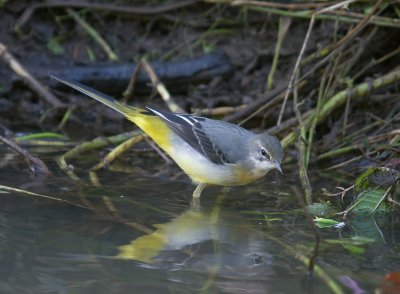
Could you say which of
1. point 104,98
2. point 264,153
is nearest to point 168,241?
point 264,153

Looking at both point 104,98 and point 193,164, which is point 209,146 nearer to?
point 193,164

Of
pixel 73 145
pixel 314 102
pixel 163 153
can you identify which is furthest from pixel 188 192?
pixel 314 102

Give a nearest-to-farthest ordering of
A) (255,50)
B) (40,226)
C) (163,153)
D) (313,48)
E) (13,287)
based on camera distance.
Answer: (13,287) → (40,226) → (163,153) → (313,48) → (255,50)

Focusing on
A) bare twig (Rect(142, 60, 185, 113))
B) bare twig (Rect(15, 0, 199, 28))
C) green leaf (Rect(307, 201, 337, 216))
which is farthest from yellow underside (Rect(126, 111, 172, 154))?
bare twig (Rect(15, 0, 199, 28))

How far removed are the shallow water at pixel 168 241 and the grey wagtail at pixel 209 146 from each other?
0.75 ft

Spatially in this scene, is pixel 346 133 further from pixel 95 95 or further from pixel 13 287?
pixel 13 287

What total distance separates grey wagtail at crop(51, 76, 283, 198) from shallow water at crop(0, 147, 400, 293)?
0.23 metres

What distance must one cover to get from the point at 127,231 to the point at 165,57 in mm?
4697

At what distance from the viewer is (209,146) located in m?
6.53

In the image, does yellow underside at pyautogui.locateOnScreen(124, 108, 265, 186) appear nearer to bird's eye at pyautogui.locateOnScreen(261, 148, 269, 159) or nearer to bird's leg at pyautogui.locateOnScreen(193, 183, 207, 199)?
bird's leg at pyautogui.locateOnScreen(193, 183, 207, 199)

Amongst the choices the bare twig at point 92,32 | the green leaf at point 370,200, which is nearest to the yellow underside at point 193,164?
the green leaf at point 370,200

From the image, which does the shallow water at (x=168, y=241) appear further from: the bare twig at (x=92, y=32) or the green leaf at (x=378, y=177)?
the bare twig at (x=92, y=32)

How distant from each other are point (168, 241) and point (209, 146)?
66.1 inches

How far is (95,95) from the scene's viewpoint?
6.91 m
